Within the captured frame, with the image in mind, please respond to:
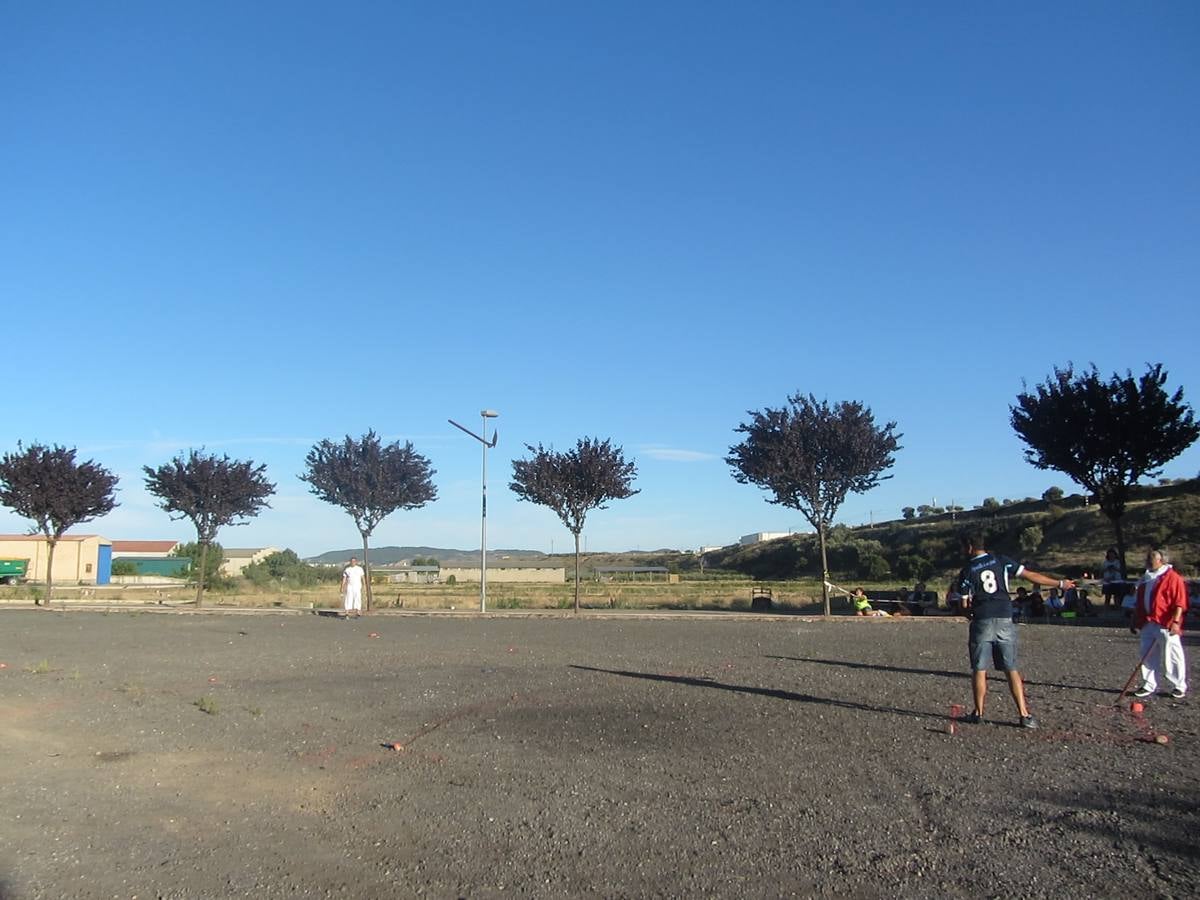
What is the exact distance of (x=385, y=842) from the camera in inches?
206

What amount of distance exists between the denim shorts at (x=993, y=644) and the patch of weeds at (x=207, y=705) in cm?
743

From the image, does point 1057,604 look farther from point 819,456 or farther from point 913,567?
point 913,567

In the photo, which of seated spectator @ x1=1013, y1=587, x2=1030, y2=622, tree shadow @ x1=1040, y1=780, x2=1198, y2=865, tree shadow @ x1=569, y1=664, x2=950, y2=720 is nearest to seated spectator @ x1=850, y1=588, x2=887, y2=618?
seated spectator @ x1=1013, y1=587, x2=1030, y2=622

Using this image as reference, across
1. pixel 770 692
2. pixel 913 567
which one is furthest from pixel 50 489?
pixel 913 567

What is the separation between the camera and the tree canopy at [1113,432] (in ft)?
92.0

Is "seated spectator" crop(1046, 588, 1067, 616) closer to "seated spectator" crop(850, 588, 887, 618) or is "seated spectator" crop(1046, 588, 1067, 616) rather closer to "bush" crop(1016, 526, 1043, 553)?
"seated spectator" crop(850, 588, 887, 618)

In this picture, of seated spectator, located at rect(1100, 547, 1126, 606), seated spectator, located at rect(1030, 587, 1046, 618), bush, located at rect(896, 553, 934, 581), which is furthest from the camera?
bush, located at rect(896, 553, 934, 581)

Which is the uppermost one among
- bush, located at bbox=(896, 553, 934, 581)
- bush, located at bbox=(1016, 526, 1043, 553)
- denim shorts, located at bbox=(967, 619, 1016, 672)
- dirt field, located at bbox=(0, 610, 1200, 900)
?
bush, located at bbox=(1016, 526, 1043, 553)

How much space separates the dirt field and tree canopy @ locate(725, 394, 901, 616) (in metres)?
15.0

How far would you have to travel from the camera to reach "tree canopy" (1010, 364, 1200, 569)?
28.0 meters

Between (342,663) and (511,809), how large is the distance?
9063mm

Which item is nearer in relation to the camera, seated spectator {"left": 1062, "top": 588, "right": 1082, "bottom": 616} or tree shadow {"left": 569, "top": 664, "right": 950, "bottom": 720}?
tree shadow {"left": 569, "top": 664, "right": 950, "bottom": 720}

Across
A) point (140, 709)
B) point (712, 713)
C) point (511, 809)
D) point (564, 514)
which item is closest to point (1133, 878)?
point (511, 809)

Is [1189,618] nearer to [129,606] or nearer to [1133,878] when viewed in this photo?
[1133,878]
